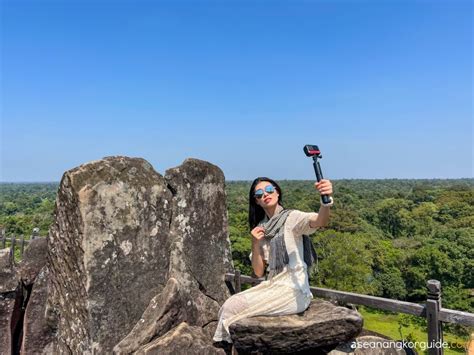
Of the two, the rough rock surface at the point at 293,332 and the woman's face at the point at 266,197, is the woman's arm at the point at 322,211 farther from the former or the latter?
the rough rock surface at the point at 293,332

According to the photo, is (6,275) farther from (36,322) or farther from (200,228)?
(200,228)

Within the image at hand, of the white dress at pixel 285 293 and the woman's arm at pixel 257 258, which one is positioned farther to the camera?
the woman's arm at pixel 257 258

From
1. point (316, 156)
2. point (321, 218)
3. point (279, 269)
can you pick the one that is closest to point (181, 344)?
point (279, 269)

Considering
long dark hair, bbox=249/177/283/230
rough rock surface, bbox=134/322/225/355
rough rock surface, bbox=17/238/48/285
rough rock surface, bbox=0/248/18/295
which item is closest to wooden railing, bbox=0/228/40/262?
rough rock surface, bbox=17/238/48/285

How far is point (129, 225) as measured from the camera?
14.5 feet

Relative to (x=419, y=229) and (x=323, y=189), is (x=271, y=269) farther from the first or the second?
(x=419, y=229)

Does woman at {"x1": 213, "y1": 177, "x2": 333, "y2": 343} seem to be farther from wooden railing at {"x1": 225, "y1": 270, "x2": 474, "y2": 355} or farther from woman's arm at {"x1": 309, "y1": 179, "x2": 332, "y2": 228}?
wooden railing at {"x1": 225, "y1": 270, "x2": 474, "y2": 355}

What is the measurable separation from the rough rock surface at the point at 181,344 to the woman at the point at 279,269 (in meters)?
0.42

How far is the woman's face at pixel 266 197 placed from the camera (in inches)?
160

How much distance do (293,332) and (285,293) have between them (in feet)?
1.15

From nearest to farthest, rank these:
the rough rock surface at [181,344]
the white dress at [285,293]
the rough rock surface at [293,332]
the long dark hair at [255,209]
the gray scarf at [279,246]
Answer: the rough rock surface at [293,332], the white dress at [285,293], the gray scarf at [279,246], the rough rock surface at [181,344], the long dark hair at [255,209]

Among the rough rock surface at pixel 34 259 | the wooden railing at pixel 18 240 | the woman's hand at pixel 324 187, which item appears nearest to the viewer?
the woman's hand at pixel 324 187

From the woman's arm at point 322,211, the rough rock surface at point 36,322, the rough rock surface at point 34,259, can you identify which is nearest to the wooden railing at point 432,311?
the woman's arm at point 322,211

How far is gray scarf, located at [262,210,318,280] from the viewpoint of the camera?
12.4 feet
